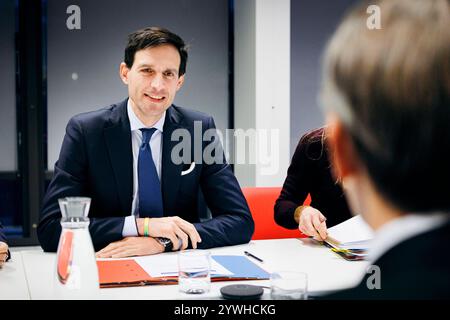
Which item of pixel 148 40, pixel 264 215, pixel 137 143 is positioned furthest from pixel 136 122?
pixel 264 215

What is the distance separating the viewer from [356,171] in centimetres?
56

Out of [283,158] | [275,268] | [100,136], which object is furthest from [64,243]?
[283,158]

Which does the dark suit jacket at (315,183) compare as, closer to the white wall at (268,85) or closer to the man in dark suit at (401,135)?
the white wall at (268,85)

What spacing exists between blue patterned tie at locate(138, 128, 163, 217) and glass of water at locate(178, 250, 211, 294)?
26.9 inches

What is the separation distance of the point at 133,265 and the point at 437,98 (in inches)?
49.8

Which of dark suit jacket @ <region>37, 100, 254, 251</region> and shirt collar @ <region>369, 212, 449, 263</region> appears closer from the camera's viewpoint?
shirt collar @ <region>369, 212, 449, 263</region>

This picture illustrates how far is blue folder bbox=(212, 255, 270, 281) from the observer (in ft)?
5.05

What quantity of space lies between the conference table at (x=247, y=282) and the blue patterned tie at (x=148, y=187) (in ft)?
1.03

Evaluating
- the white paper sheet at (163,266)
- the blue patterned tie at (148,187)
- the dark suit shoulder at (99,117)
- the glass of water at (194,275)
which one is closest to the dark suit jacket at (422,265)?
the glass of water at (194,275)

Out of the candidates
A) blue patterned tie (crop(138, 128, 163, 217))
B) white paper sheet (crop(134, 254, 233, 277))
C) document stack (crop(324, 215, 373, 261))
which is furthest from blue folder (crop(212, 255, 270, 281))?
blue patterned tie (crop(138, 128, 163, 217))

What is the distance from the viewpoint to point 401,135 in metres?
0.52

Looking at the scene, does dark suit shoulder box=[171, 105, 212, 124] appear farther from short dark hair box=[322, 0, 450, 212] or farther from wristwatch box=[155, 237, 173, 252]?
short dark hair box=[322, 0, 450, 212]

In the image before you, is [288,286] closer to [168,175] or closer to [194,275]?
[194,275]
